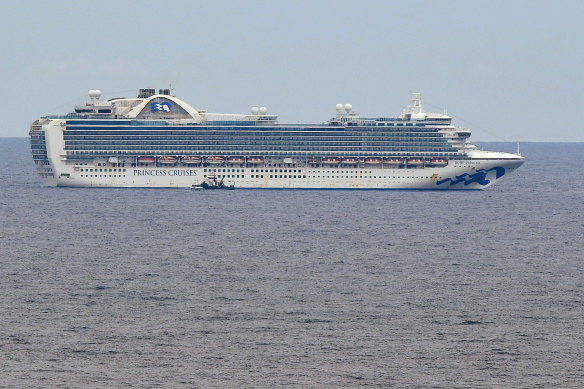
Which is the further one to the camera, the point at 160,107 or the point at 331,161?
the point at 160,107

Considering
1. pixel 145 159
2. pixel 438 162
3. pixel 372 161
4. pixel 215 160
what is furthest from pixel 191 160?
pixel 438 162

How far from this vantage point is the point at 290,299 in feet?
222

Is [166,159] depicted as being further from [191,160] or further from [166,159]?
[191,160]

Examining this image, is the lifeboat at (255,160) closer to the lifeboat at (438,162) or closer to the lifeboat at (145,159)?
the lifeboat at (145,159)

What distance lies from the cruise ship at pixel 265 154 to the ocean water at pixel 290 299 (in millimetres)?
22871

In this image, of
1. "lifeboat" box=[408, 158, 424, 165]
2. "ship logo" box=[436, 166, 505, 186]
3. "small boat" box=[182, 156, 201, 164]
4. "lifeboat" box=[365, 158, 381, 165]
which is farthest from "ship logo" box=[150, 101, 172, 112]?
"ship logo" box=[436, 166, 505, 186]

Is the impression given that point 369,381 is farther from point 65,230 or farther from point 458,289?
point 65,230

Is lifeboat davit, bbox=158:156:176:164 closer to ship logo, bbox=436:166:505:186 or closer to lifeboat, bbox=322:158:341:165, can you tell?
lifeboat, bbox=322:158:341:165

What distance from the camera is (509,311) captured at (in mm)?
64500

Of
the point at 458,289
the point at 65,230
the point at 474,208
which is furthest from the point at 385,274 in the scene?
the point at 474,208

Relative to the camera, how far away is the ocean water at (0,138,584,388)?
52.4 m

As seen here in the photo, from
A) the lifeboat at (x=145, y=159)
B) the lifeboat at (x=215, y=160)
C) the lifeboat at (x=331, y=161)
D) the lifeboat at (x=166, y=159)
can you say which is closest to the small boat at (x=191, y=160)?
the lifeboat at (x=215, y=160)

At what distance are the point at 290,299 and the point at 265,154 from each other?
76.8m

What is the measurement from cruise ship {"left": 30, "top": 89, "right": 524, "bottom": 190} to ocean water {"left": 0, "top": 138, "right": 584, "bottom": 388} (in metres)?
22.9
